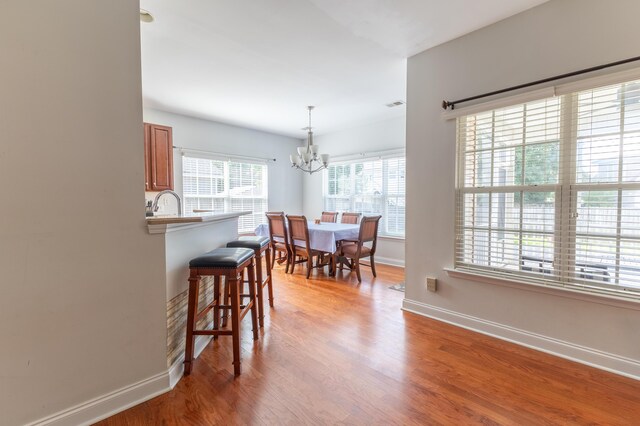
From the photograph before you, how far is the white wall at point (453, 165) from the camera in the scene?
1.82 meters

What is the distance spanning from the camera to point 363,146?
5484mm

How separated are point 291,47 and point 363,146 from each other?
3.07 metres

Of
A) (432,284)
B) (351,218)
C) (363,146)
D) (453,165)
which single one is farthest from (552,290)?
(363,146)

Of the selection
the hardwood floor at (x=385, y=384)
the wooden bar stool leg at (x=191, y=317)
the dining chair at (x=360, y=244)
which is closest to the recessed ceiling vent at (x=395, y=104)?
the dining chair at (x=360, y=244)

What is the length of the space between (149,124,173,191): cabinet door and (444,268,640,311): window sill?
364 cm

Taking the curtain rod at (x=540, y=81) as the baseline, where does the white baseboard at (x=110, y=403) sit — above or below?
below

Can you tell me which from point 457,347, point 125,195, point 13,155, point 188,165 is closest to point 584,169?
point 457,347

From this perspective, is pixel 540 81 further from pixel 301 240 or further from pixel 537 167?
pixel 301 240

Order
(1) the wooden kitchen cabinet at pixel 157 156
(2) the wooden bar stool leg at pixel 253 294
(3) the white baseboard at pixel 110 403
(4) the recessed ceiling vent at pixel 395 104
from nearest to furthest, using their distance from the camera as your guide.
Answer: (3) the white baseboard at pixel 110 403 → (2) the wooden bar stool leg at pixel 253 294 → (1) the wooden kitchen cabinet at pixel 157 156 → (4) the recessed ceiling vent at pixel 395 104

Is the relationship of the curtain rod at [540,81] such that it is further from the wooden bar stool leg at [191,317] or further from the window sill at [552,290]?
the wooden bar stool leg at [191,317]

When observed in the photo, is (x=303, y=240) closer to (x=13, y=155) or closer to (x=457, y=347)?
(x=457, y=347)

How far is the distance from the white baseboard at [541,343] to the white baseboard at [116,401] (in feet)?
7.15

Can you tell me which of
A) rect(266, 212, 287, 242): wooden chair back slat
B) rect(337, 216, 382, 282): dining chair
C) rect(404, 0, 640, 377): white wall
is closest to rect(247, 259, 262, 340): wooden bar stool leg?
rect(404, 0, 640, 377): white wall

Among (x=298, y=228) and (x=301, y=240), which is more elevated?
(x=298, y=228)
